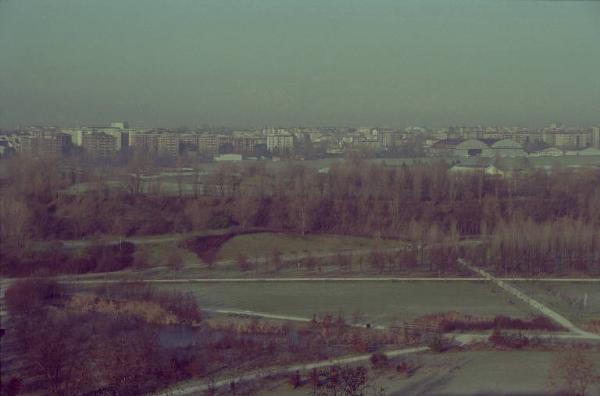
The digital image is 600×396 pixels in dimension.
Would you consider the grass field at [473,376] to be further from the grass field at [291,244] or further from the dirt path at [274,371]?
the grass field at [291,244]

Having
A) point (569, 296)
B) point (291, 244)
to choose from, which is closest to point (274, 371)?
point (569, 296)

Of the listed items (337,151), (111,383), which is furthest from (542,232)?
(337,151)

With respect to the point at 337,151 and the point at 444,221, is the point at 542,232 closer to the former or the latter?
the point at 444,221

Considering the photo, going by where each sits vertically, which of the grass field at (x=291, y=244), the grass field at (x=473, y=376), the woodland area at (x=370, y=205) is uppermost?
the woodland area at (x=370, y=205)

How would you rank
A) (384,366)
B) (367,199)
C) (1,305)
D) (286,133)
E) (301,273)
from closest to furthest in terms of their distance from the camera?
(1,305)
(384,366)
(301,273)
(367,199)
(286,133)

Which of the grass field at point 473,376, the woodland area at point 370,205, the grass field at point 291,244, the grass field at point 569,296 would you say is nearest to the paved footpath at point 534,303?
the grass field at point 569,296
